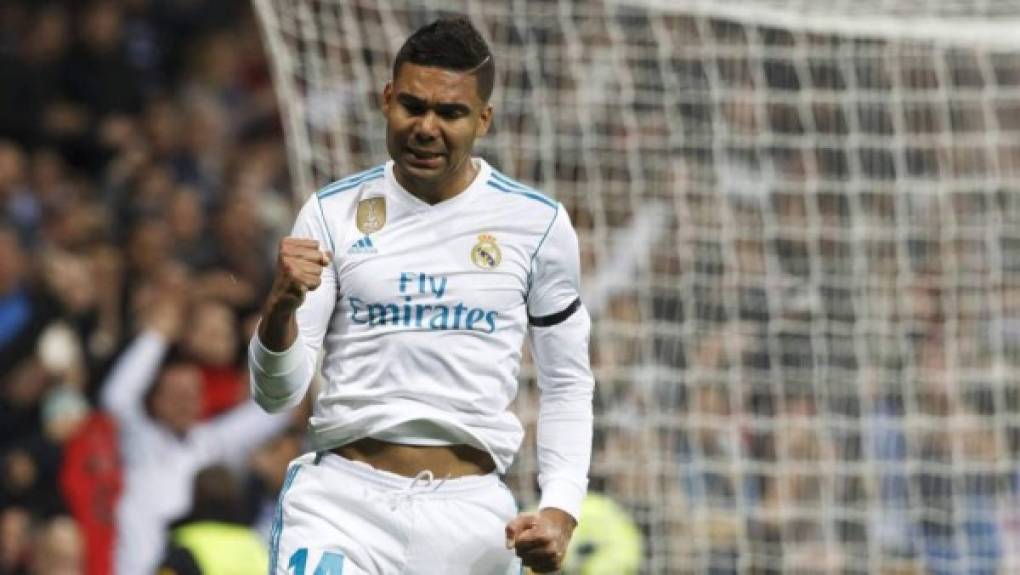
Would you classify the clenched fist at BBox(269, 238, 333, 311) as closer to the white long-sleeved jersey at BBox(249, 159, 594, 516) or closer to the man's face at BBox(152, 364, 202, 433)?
the white long-sleeved jersey at BBox(249, 159, 594, 516)

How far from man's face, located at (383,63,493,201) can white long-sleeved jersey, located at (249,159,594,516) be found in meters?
0.15

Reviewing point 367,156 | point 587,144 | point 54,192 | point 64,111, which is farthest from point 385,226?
point 64,111

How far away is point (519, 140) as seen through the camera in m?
8.12

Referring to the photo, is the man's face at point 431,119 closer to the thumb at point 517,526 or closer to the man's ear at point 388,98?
the man's ear at point 388,98

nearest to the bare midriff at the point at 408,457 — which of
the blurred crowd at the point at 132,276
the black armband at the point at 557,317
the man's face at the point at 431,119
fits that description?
the black armband at the point at 557,317

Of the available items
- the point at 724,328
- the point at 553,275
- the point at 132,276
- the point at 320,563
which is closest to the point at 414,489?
the point at 320,563

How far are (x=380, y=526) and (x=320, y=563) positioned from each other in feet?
0.52

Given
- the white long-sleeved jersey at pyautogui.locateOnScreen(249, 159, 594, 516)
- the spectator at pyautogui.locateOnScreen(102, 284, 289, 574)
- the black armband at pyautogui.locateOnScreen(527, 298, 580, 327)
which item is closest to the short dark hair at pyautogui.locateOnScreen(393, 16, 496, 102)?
the white long-sleeved jersey at pyautogui.locateOnScreen(249, 159, 594, 516)

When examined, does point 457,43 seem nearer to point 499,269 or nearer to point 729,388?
point 499,269

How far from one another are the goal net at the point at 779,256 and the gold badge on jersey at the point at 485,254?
352 centimetres

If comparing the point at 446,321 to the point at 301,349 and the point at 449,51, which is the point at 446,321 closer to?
the point at 301,349

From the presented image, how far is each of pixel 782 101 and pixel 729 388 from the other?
1.19 metres

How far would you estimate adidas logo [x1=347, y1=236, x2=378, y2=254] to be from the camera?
4426 mm

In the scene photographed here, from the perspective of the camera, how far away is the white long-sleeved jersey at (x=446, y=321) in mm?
4379
